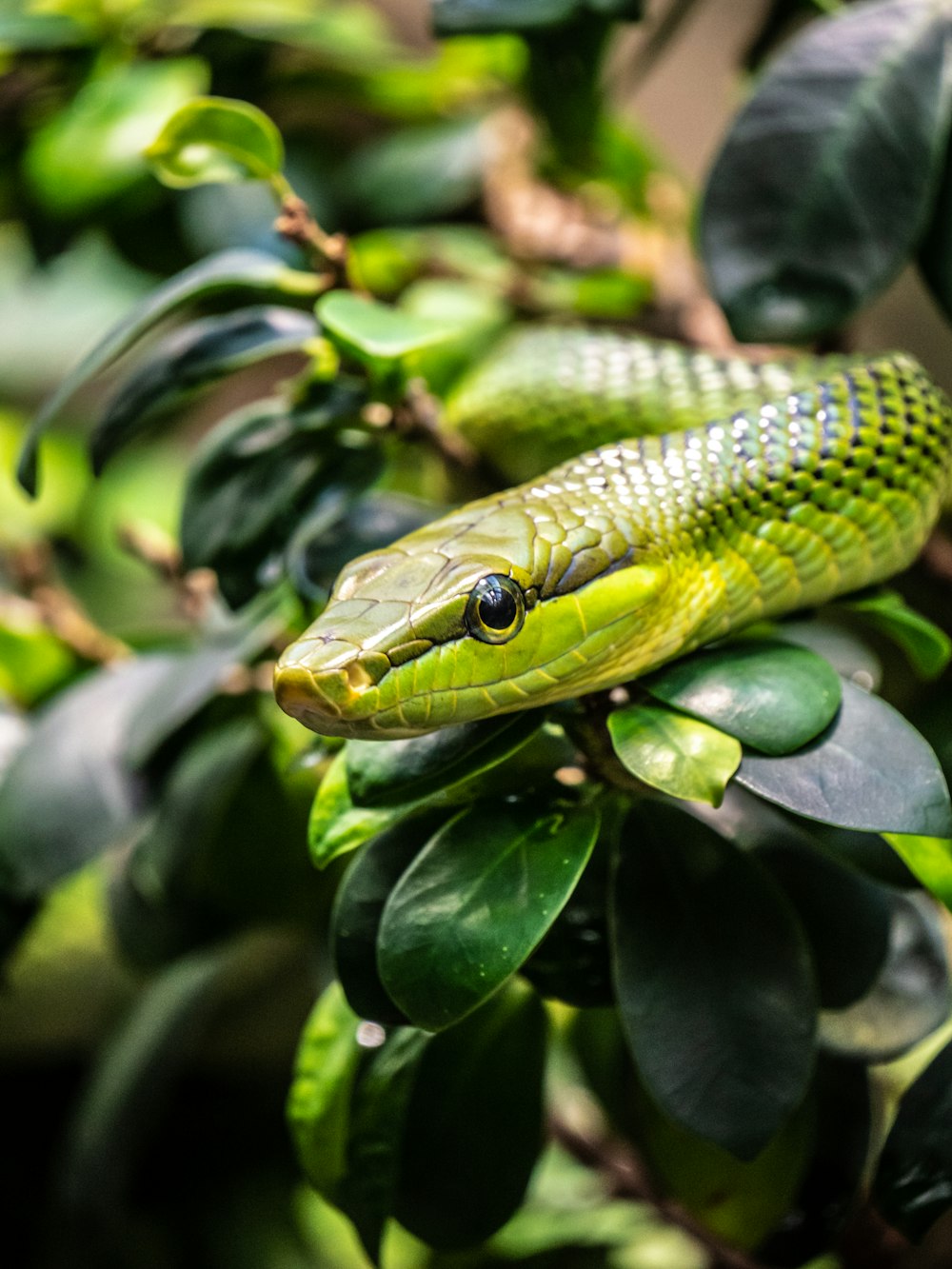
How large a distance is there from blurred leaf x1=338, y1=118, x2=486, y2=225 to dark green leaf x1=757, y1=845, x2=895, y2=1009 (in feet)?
3.71

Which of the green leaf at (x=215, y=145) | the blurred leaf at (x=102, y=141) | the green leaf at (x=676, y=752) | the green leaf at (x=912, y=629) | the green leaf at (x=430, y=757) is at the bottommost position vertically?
the green leaf at (x=912, y=629)

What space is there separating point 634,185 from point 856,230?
2.44ft

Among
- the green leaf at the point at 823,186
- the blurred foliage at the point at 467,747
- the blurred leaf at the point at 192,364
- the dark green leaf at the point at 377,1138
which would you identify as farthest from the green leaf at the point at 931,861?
the blurred leaf at the point at 192,364

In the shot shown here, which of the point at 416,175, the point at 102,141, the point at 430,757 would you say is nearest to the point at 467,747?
the point at 430,757

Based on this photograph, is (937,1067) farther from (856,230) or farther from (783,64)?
(783,64)

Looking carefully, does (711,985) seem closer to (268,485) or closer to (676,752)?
Result: (676,752)

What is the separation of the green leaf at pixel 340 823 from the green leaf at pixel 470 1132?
197mm

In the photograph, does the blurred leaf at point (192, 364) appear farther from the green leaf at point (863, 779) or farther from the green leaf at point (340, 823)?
the green leaf at point (863, 779)

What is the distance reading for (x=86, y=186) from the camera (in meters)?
1.34

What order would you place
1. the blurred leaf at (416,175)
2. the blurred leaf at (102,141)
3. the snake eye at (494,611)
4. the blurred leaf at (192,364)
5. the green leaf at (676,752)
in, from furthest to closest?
1. the blurred leaf at (416,175)
2. the blurred leaf at (102,141)
3. the blurred leaf at (192,364)
4. the snake eye at (494,611)
5. the green leaf at (676,752)

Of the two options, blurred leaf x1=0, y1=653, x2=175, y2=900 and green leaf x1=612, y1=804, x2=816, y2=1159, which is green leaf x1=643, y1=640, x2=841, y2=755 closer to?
green leaf x1=612, y1=804, x2=816, y2=1159

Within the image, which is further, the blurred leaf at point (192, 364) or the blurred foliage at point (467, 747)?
the blurred leaf at point (192, 364)

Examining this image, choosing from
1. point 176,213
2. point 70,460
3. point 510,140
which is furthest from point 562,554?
point 70,460

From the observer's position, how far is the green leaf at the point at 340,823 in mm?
754
